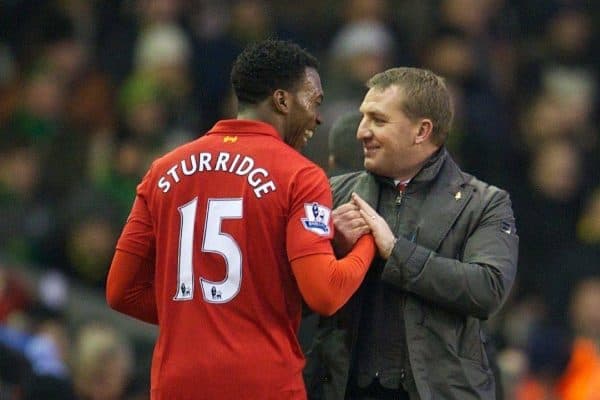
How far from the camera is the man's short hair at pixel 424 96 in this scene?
15.9 feet

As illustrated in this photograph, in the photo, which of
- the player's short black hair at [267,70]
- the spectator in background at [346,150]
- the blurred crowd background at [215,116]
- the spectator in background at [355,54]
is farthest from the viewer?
the spectator in background at [355,54]

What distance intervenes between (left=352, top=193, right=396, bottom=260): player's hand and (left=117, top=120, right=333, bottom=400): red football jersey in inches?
9.7

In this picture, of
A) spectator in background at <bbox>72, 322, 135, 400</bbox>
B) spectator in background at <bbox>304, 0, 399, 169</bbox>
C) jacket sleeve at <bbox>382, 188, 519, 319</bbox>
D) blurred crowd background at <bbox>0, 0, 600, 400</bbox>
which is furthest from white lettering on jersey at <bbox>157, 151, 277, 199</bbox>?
spectator in background at <bbox>304, 0, 399, 169</bbox>

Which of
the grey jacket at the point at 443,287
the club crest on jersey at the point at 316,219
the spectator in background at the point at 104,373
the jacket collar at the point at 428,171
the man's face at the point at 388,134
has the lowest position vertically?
the spectator in background at the point at 104,373

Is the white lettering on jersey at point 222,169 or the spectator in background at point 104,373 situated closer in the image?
the white lettering on jersey at point 222,169

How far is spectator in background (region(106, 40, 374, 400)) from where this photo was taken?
450 cm

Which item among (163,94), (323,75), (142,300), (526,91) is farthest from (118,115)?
(142,300)

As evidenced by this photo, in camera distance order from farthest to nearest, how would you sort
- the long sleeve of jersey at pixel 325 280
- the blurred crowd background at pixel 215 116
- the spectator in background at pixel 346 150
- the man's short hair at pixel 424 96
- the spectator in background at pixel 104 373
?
Answer: the blurred crowd background at pixel 215 116 → the spectator in background at pixel 104 373 → the spectator in background at pixel 346 150 → the man's short hair at pixel 424 96 → the long sleeve of jersey at pixel 325 280

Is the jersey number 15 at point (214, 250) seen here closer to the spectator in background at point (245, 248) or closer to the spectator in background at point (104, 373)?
the spectator in background at point (245, 248)

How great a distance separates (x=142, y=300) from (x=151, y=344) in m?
4.67

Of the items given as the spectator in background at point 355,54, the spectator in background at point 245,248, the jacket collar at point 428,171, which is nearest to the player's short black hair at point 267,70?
the spectator in background at point 245,248

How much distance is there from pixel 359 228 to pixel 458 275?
1.15 ft

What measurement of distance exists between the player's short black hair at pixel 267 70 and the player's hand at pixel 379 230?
0.47m

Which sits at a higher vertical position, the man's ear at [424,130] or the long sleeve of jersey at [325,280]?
the man's ear at [424,130]
